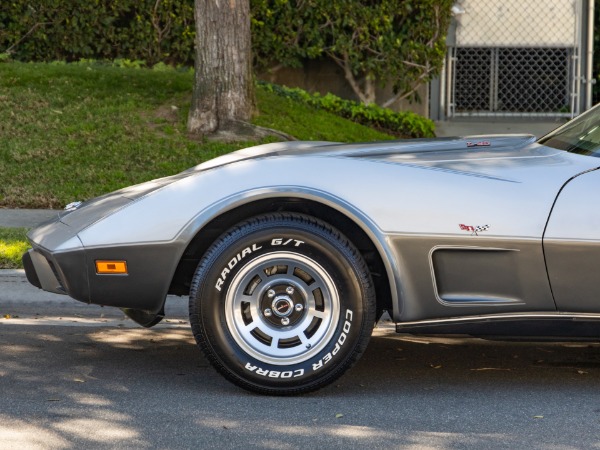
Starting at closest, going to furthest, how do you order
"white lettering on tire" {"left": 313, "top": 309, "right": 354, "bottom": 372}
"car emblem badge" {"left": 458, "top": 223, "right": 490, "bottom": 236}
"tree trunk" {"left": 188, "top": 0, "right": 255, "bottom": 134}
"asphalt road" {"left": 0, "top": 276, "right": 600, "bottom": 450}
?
"asphalt road" {"left": 0, "top": 276, "right": 600, "bottom": 450} → "car emblem badge" {"left": 458, "top": 223, "right": 490, "bottom": 236} → "white lettering on tire" {"left": 313, "top": 309, "right": 354, "bottom": 372} → "tree trunk" {"left": 188, "top": 0, "right": 255, "bottom": 134}

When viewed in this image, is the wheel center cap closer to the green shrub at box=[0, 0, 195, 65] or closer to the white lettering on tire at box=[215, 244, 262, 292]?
the white lettering on tire at box=[215, 244, 262, 292]

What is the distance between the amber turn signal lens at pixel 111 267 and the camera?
487 centimetres

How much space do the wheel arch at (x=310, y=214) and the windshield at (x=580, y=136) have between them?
1.03 m

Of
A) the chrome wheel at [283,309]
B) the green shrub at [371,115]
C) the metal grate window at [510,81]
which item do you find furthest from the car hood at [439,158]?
the metal grate window at [510,81]

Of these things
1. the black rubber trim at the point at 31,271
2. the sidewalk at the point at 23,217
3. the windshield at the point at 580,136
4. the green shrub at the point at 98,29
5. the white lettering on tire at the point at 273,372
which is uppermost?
the green shrub at the point at 98,29

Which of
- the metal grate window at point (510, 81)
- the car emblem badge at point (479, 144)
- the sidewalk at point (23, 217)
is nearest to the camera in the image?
the car emblem badge at point (479, 144)

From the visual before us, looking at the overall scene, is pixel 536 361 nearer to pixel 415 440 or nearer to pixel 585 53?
pixel 415 440

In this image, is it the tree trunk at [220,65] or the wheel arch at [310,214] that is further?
the tree trunk at [220,65]

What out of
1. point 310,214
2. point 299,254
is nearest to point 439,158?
point 310,214

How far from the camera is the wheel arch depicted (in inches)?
190

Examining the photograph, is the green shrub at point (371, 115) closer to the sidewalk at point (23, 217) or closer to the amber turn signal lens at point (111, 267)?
the sidewalk at point (23, 217)

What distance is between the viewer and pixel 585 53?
14.7m

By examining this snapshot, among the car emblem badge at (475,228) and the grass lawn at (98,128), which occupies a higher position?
the car emblem badge at (475,228)

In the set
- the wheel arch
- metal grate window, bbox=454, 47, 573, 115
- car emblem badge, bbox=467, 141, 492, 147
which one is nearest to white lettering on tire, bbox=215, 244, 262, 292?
the wheel arch
